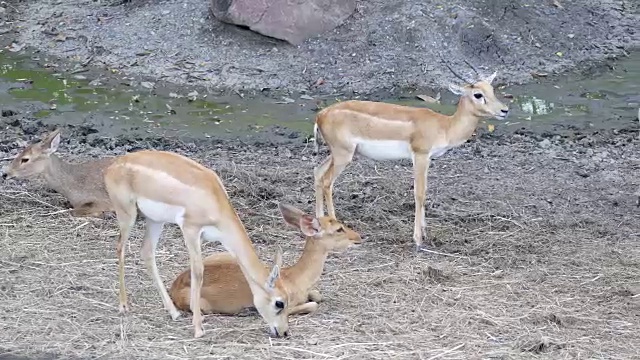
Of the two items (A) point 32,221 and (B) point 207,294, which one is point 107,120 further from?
(B) point 207,294

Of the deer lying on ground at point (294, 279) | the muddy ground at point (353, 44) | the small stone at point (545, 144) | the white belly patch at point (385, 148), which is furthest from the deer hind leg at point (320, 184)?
the muddy ground at point (353, 44)

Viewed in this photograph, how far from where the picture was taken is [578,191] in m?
9.35

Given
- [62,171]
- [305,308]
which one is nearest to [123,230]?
[305,308]

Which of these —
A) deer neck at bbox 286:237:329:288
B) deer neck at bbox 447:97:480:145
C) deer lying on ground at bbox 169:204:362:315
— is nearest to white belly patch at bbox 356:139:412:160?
deer neck at bbox 447:97:480:145

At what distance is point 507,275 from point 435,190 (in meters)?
1.82

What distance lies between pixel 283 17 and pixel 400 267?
6309 millimetres

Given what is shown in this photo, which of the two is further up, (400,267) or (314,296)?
(314,296)

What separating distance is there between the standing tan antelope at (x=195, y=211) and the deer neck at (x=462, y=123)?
2399mm

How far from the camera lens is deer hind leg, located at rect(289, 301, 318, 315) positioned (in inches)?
270

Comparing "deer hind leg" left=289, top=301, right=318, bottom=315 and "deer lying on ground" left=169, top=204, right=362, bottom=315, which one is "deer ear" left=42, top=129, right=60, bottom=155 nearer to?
"deer lying on ground" left=169, top=204, right=362, bottom=315

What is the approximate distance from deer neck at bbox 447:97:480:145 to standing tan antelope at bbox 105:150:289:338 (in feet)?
7.87

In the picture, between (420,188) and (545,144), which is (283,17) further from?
(420,188)

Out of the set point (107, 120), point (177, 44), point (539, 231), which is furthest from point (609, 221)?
point (177, 44)

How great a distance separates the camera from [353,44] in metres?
13.4
